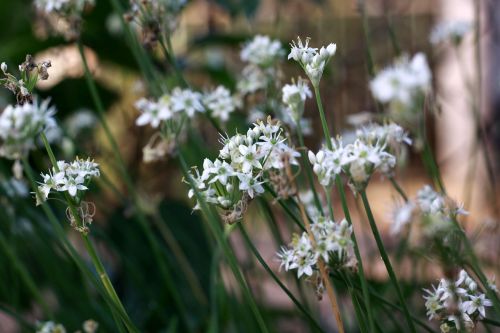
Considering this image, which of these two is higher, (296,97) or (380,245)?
(296,97)

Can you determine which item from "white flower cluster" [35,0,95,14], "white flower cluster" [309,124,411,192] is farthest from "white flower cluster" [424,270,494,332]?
"white flower cluster" [35,0,95,14]

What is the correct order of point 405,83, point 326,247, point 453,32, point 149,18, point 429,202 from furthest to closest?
point 453,32
point 149,18
point 429,202
point 326,247
point 405,83

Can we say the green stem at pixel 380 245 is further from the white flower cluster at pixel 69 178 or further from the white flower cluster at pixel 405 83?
the white flower cluster at pixel 69 178

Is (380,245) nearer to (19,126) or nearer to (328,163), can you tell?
(328,163)

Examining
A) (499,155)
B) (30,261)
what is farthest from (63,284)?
(499,155)

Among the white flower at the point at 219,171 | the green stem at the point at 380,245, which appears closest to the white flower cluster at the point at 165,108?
the white flower at the point at 219,171

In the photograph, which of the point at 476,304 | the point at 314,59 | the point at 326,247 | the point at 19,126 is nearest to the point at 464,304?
the point at 476,304
